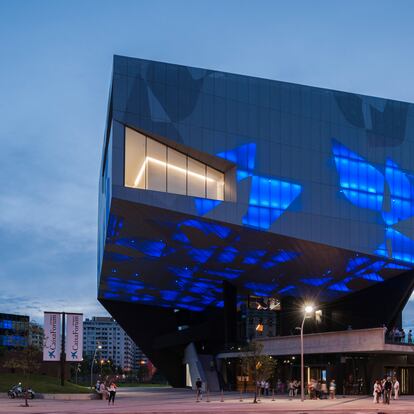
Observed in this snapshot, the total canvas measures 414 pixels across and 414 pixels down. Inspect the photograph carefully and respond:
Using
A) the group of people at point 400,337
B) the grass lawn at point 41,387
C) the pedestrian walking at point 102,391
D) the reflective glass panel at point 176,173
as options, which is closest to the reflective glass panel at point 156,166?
the reflective glass panel at point 176,173

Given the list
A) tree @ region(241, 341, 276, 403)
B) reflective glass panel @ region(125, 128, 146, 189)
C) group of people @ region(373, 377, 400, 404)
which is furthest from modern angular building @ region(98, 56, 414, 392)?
tree @ region(241, 341, 276, 403)

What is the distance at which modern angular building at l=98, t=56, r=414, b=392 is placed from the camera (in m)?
46.6

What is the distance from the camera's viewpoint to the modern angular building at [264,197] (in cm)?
4659

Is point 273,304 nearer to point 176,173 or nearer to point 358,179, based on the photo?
point 358,179

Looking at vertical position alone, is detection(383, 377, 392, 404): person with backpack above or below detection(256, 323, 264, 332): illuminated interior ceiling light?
below

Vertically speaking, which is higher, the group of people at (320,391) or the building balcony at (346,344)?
the building balcony at (346,344)

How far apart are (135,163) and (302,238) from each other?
14717 millimetres

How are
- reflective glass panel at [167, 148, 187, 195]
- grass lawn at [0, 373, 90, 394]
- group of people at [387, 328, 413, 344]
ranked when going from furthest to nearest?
grass lawn at [0, 373, 90, 394]
group of people at [387, 328, 413, 344]
reflective glass panel at [167, 148, 187, 195]

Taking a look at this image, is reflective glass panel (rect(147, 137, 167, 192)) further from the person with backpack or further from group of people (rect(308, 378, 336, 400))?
the person with backpack

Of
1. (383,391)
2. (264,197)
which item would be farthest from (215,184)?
(383,391)

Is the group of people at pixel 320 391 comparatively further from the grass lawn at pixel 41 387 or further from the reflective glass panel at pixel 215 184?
the grass lawn at pixel 41 387

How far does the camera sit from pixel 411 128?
202ft

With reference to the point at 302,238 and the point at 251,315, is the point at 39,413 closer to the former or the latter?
the point at 302,238

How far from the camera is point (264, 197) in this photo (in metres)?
50.8
